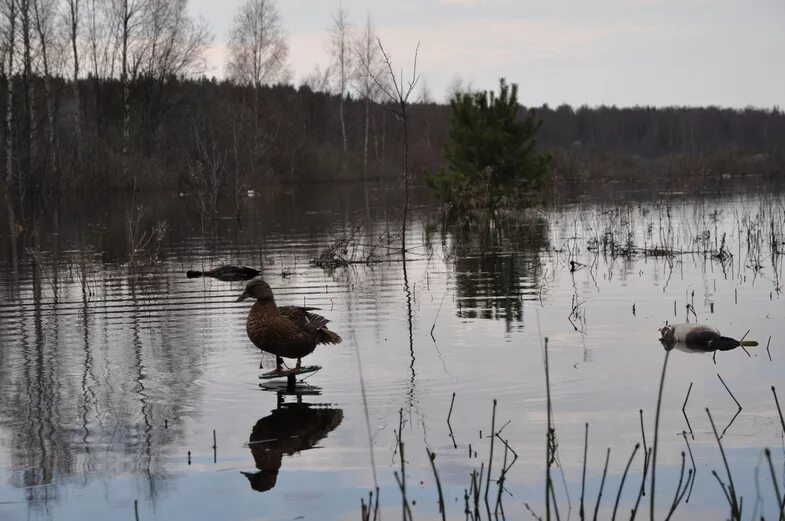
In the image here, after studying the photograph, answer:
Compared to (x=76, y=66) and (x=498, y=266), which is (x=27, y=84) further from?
(x=498, y=266)

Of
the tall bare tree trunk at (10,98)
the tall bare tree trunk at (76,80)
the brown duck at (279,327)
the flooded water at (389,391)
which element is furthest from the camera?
the tall bare tree trunk at (76,80)

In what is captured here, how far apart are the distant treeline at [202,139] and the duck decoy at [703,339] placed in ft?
63.9

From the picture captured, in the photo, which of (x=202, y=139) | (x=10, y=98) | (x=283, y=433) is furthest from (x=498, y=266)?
(x=202, y=139)

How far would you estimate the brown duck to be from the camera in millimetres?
7879

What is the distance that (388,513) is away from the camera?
5102 millimetres

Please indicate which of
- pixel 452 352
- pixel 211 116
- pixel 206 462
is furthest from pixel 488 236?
pixel 211 116

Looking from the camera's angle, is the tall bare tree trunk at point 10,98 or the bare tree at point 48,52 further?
the bare tree at point 48,52

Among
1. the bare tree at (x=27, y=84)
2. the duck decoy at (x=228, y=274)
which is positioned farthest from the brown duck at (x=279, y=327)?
the bare tree at (x=27, y=84)

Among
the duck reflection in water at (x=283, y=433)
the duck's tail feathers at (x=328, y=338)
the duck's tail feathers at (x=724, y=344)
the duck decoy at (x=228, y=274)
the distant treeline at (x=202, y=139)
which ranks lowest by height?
the duck reflection in water at (x=283, y=433)

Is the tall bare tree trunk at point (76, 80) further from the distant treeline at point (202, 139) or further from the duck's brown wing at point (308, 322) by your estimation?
the duck's brown wing at point (308, 322)

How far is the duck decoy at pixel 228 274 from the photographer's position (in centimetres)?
1525

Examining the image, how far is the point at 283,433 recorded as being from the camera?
21.4 ft

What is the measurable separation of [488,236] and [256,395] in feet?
46.4

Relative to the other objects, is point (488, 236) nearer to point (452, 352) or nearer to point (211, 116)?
point (452, 352)
